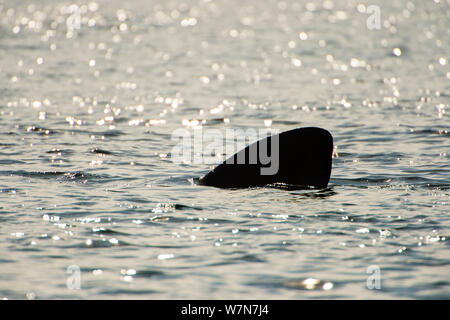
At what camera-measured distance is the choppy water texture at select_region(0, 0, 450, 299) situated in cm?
938

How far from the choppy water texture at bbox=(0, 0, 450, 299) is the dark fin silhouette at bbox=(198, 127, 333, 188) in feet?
1.23

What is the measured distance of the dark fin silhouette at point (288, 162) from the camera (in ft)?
44.1

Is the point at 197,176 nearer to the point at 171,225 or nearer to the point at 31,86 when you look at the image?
the point at 171,225

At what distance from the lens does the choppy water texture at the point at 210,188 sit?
9.38 m

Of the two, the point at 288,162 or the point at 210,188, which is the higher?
the point at 288,162

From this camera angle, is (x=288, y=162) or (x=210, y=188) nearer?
(x=288, y=162)

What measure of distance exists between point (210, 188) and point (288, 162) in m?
1.39

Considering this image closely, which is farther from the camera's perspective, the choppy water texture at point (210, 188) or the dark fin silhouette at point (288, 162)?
the dark fin silhouette at point (288, 162)

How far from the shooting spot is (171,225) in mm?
11461

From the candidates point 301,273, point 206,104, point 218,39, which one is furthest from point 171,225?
point 218,39

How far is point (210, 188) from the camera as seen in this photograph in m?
13.9

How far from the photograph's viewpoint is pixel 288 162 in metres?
13.6

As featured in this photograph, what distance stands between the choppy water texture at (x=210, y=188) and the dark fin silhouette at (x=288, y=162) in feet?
1.23
